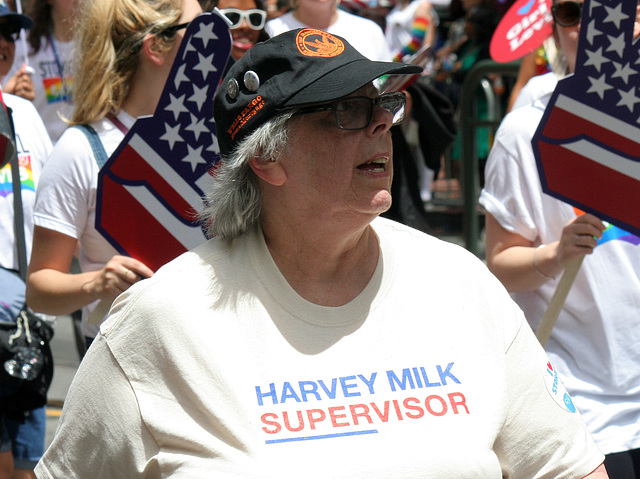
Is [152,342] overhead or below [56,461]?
overhead

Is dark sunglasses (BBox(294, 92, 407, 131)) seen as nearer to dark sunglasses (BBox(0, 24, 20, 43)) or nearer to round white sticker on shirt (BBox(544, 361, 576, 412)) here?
round white sticker on shirt (BBox(544, 361, 576, 412))

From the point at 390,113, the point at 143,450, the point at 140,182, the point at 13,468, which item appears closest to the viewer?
the point at 143,450

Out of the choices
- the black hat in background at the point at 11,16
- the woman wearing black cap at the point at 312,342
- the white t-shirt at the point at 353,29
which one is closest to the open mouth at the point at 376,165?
the woman wearing black cap at the point at 312,342

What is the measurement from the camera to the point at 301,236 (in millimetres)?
2172

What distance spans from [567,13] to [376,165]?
122 centimetres

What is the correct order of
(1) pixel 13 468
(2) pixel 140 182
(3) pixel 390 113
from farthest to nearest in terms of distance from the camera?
(1) pixel 13 468, (2) pixel 140 182, (3) pixel 390 113

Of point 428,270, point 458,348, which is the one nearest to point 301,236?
point 428,270

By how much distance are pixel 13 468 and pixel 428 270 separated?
6.46 feet

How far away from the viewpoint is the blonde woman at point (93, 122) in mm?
2859

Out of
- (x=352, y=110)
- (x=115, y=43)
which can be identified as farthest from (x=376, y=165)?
(x=115, y=43)

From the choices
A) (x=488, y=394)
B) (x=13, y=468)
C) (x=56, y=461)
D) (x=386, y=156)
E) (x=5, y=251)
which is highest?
(x=386, y=156)

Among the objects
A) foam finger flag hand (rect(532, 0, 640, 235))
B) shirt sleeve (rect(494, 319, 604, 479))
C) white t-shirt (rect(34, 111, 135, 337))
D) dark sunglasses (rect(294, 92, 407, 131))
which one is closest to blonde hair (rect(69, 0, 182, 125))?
white t-shirt (rect(34, 111, 135, 337))

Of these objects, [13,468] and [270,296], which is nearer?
[270,296]

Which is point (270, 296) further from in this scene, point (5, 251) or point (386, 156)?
point (5, 251)
